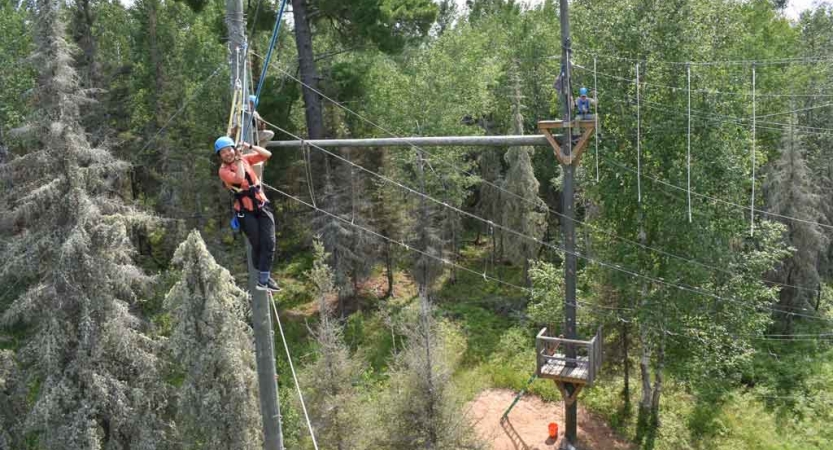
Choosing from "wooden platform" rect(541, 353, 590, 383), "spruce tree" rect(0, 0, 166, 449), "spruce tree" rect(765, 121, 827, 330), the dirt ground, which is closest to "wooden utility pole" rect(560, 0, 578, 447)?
"wooden platform" rect(541, 353, 590, 383)

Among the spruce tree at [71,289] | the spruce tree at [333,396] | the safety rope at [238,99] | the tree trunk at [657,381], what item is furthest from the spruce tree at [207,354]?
the tree trunk at [657,381]

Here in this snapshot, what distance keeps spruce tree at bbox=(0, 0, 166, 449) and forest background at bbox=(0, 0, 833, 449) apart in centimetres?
6

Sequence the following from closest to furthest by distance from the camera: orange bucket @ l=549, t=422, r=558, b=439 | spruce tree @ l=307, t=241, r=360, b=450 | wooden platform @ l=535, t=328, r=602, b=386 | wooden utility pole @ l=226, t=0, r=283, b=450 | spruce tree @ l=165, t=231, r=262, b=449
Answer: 1. wooden utility pole @ l=226, t=0, r=283, b=450
2. wooden platform @ l=535, t=328, r=602, b=386
3. spruce tree @ l=165, t=231, r=262, b=449
4. spruce tree @ l=307, t=241, r=360, b=450
5. orange bucket @ l=549, t=422, r=558, b=439

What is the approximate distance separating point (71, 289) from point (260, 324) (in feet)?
32.1

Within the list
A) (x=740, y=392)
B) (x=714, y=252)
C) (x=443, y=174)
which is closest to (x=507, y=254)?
(x=443, y=174)

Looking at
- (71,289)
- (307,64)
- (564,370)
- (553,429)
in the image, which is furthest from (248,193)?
(307,64)

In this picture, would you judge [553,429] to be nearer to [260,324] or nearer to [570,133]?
[570,133]

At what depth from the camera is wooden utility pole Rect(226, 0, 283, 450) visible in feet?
19.1

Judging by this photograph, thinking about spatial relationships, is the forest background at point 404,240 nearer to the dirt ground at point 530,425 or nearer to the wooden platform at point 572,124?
the dirt ground at point 530,425

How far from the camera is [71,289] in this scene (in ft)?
45.1

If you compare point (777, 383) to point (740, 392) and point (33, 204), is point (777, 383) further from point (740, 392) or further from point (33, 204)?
point (33, 204)

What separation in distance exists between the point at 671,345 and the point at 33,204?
16.6 m

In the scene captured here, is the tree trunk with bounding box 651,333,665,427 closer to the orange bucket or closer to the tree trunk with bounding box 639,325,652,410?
the tree trunk with bounding box 639,325,652,410

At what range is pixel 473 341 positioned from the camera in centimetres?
2303
